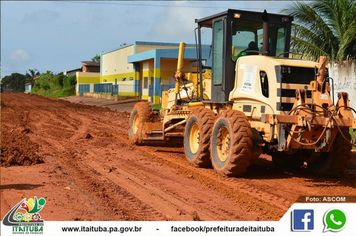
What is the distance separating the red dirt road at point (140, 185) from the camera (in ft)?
23.0

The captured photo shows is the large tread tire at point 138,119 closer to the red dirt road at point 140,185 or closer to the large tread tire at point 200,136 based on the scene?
the red dirt road at point 140,185

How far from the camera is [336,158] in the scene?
31.4 feet

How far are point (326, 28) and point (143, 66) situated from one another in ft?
89.6

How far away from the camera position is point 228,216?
694 cm

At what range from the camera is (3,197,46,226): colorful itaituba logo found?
6.28 meters

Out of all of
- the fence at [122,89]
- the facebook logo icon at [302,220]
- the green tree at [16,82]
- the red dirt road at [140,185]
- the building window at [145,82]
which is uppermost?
the green tree at [16,82]

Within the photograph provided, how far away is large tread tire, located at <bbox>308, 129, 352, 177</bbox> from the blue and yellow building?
23900mm

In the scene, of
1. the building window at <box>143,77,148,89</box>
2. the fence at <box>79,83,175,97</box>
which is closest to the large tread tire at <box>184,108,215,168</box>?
the fence at <box>79,83,175,97</box>

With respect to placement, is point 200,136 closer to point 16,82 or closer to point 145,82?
point 145,82

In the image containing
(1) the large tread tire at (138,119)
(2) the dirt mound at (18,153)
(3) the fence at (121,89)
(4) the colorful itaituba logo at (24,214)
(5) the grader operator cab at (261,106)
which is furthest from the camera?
(3) the fence at (121,89)

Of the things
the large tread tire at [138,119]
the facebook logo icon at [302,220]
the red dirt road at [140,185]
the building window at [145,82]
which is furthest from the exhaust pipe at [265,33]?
the building window at [145,82]

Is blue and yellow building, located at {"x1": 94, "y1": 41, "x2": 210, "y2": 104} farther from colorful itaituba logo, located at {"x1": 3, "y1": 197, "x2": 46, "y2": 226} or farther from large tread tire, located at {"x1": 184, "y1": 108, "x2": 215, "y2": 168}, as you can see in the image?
colorful itaituba logo, located at {"x1": 3, "y1": 197, "x2": 46, "y2": 226}

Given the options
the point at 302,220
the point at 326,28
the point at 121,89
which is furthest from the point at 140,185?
the point at 121,89

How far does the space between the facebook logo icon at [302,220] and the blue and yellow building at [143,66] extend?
26663 millimetres
